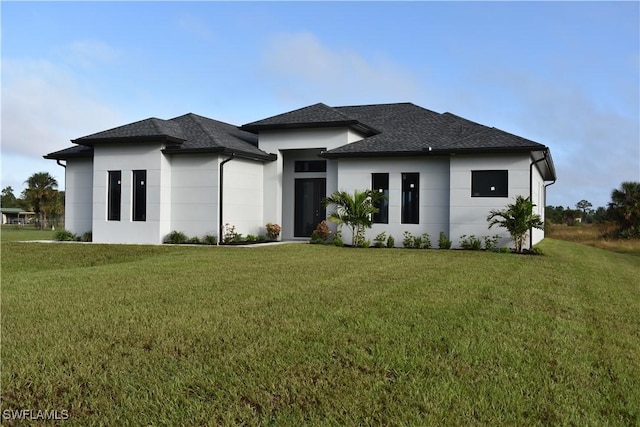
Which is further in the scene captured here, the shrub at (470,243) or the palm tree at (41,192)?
the palm tree at (41,192)

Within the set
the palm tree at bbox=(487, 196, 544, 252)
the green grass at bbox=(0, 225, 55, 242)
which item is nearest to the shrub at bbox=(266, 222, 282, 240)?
the palm tree at bbox=(487, 196, 544, 252)

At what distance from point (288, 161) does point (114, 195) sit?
6968 mm

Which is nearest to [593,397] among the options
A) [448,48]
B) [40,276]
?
[40,276]

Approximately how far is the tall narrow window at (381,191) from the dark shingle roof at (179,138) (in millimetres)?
4370

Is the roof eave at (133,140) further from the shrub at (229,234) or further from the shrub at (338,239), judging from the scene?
the shrub at (338,239)

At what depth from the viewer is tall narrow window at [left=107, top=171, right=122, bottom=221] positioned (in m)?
18.9

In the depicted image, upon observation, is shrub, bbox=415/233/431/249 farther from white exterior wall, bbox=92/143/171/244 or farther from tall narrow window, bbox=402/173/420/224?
white exterior wall, bbox=92/143/171/244

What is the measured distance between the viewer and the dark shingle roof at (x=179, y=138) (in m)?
18.1

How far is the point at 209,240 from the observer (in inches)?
714

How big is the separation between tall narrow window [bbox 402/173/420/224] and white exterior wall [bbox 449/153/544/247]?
136cm

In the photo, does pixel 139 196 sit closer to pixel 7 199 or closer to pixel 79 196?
pixel 79 196

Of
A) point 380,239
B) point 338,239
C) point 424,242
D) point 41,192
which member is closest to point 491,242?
point 424,242

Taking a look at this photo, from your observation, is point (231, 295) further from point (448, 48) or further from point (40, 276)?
point (448, 48)

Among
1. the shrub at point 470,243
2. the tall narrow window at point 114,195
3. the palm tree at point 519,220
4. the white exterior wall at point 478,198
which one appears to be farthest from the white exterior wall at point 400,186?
the tall narrow window at point 114,195
